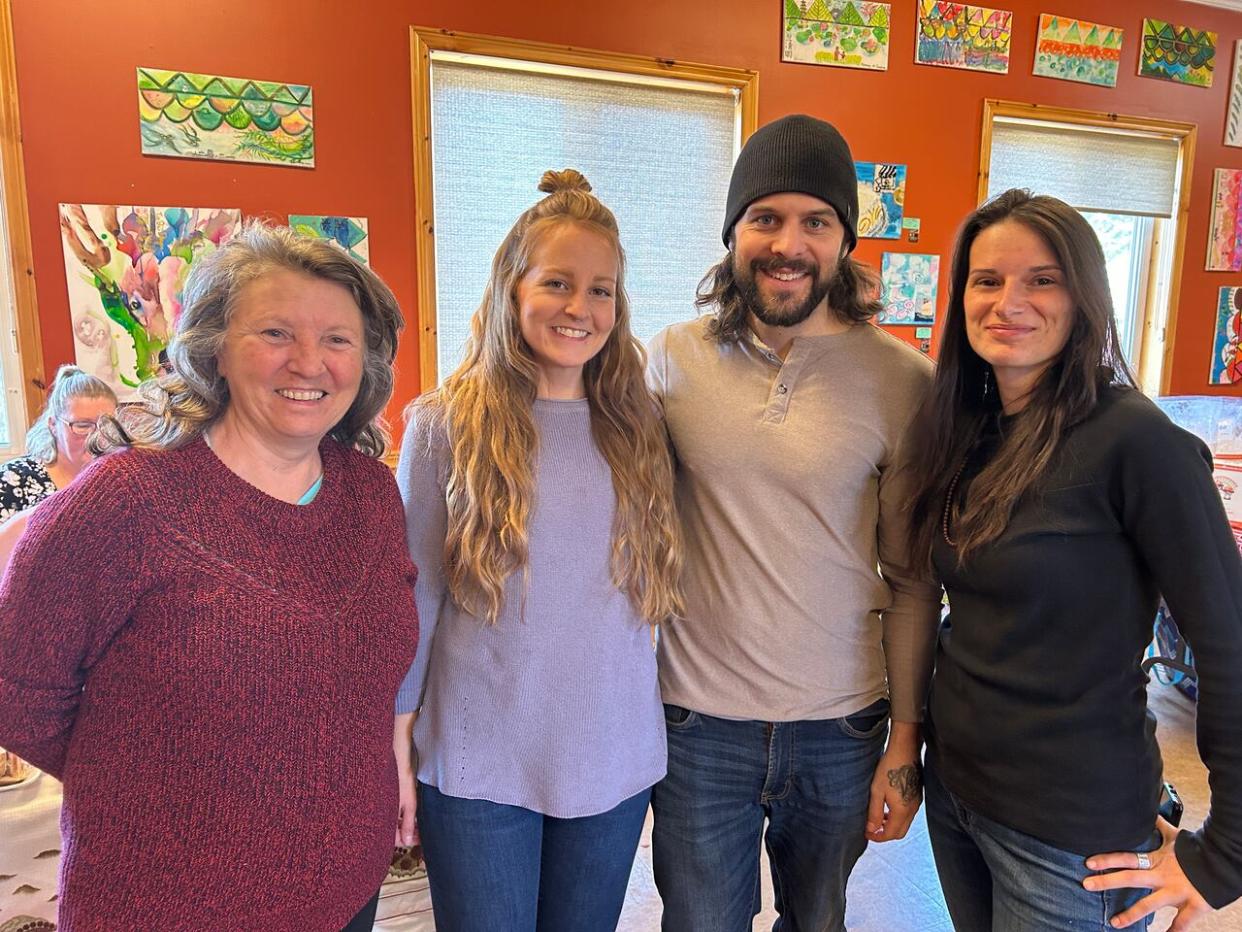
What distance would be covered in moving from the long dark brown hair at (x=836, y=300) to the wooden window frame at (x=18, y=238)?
2269 millimetres

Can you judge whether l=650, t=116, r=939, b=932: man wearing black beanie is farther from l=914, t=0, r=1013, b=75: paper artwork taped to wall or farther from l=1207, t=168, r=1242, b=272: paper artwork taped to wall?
l=1207, t=168, r=1242, b=272: paper artwork taped to wall

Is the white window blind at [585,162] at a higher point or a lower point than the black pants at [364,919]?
higher

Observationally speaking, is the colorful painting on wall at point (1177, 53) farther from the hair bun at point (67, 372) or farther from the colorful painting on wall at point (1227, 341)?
the hair bun at point (67, 372)

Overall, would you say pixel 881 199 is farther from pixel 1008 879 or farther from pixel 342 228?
pixel 1008 879

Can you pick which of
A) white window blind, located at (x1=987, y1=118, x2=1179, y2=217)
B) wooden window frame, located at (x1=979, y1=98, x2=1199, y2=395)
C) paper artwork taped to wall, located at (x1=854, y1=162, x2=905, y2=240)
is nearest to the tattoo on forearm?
paper artwork taped to wall, located at (x1=854, y1=162, x2=905, y2=240)

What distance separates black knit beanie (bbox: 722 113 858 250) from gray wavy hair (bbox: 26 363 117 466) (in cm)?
193

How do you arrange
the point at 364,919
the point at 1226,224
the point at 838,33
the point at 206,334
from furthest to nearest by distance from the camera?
the point at 1226,224 → the point at 838,33 → the point at 364,919 → the point at 206,334

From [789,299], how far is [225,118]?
2.16 metres

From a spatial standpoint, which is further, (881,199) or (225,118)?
(881,199)

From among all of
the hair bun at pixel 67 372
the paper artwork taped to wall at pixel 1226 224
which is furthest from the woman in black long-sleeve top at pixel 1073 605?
the paper artwork taped to wall at pixel 1226 224

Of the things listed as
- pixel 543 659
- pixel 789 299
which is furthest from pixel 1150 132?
pixel 543 659

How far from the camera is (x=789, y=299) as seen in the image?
1325 mm

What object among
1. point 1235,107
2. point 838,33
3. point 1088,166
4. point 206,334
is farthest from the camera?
point 1235,107

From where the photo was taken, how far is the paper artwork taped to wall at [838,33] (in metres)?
3.20
